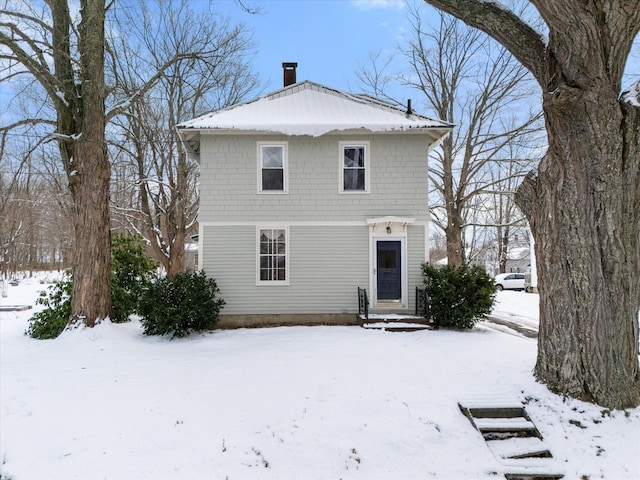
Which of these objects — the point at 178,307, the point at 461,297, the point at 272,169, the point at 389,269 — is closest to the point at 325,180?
the point at 272,169

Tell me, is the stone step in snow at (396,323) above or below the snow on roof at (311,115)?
below

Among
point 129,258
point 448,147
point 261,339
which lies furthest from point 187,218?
point 448,147

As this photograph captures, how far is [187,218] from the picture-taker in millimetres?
19250

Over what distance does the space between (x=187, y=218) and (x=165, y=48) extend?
782cm

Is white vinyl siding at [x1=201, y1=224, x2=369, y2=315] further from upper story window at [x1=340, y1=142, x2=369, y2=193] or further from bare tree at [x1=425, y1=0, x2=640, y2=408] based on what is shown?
bare tree at [x1=425, y1=0, x2=640, y2=408]

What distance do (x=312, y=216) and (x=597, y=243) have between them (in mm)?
7291

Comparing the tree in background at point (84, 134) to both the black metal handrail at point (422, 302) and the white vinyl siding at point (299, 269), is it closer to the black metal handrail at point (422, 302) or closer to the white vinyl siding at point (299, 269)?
the white vinyl siding at point (299, 269)

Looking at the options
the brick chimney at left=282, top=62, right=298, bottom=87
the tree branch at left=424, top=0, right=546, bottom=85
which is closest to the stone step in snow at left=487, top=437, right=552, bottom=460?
the tree branch at left=424, top=0, right=546, bottom=85

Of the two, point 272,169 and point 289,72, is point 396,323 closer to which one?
point 272,169

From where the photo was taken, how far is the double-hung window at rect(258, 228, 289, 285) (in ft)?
37.2

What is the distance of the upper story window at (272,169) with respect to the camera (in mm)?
11477

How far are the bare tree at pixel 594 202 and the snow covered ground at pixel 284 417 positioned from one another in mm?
589

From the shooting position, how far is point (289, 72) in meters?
14.5

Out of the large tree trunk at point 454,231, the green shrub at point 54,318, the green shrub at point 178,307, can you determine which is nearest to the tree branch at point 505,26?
the green shrub at point 178,307
